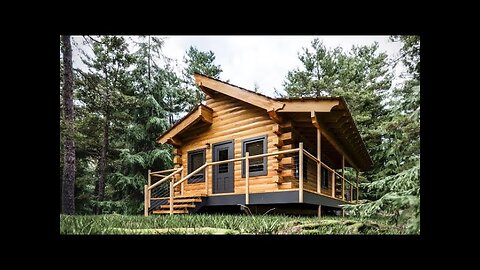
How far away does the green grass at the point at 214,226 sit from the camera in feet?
11.8

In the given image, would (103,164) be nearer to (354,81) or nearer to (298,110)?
(298,110)

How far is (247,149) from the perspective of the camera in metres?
5.98

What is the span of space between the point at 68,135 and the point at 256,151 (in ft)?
10.4

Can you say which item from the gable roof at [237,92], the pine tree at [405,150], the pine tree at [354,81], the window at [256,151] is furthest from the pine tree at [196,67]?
the pine tree at [405,150]

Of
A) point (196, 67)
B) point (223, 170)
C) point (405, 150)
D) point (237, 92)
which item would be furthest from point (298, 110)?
point (405, 150)

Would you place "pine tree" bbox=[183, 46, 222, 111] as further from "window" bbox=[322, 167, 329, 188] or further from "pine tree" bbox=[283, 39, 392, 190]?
"window" bbox=[322, 167, 329, 188]

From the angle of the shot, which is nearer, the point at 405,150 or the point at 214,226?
the point at 405,150

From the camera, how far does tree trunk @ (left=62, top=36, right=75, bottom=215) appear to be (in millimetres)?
3928

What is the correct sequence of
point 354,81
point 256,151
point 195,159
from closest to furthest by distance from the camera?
point 354,81 < point 256,151 < point 195,159
